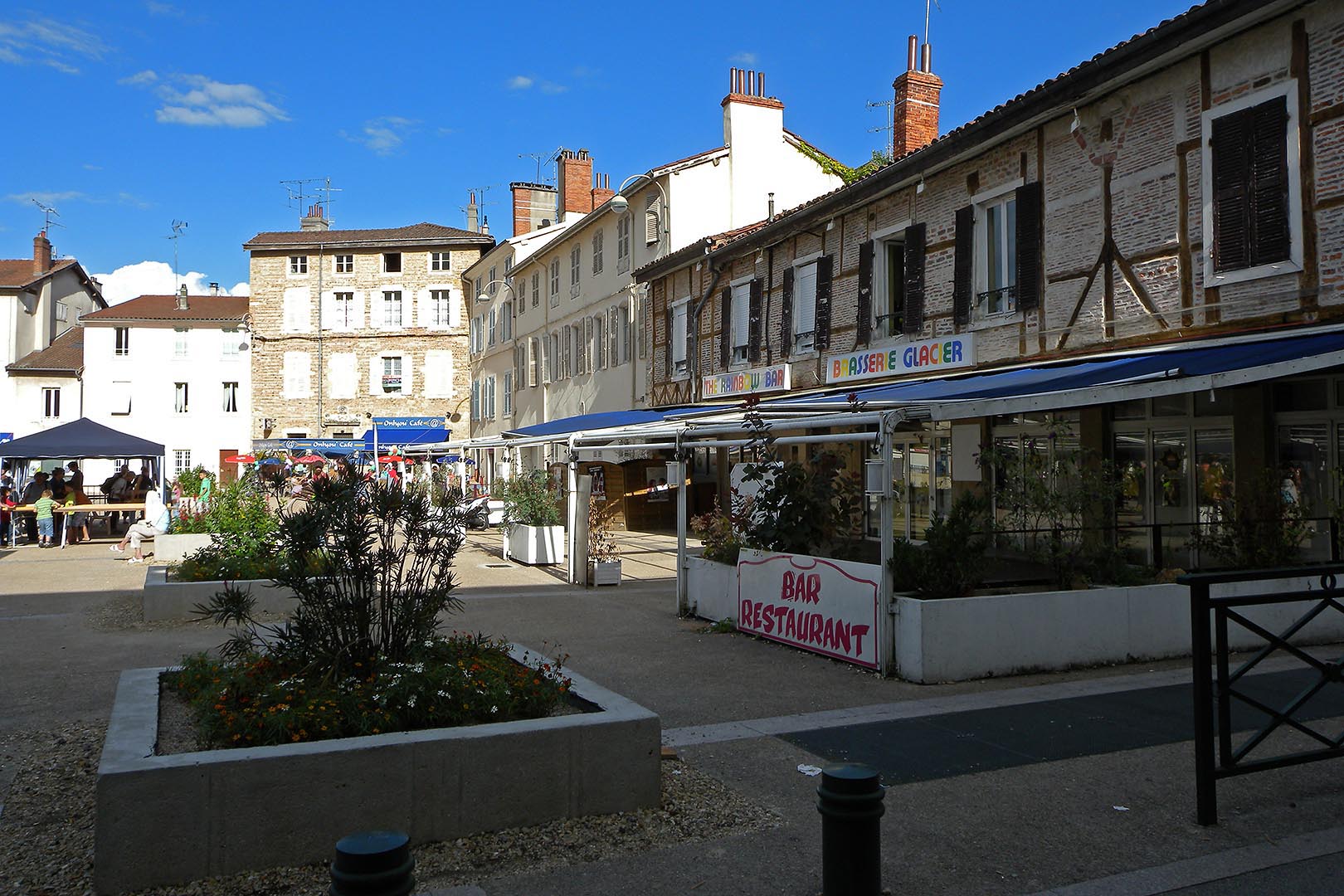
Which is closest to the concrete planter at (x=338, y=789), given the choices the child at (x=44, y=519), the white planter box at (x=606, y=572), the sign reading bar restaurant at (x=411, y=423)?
the white planter box at (x=606, y=572)

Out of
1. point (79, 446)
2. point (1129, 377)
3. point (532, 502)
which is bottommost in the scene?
point (532, 502)

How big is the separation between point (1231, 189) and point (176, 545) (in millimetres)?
14772

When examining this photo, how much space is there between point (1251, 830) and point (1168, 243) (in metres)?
8.14

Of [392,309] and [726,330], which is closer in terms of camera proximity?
[726,330]

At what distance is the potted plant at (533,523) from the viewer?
16.9m

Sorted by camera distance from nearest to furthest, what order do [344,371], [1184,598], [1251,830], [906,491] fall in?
[1251,830] < [1184,598] < [906,491] < [344,371]

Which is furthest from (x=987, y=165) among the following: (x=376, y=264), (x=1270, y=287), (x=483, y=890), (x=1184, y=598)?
(x=376, y=264)

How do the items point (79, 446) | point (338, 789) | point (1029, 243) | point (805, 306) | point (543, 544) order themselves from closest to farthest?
1. point (338, 789)
2. point (1029, 243)
3. point (543, 544)
4. point (805, 306)
5. point (79, 446)

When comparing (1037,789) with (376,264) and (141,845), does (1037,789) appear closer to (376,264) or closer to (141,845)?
(141,845)

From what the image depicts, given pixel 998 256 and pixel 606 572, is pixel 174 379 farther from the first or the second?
pixel 998 256

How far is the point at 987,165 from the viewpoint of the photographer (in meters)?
13.8

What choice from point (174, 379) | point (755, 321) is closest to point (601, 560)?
point (755, 321)

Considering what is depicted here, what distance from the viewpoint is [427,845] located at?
4.25m

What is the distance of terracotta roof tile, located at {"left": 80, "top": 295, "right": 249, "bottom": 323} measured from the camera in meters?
41.2
